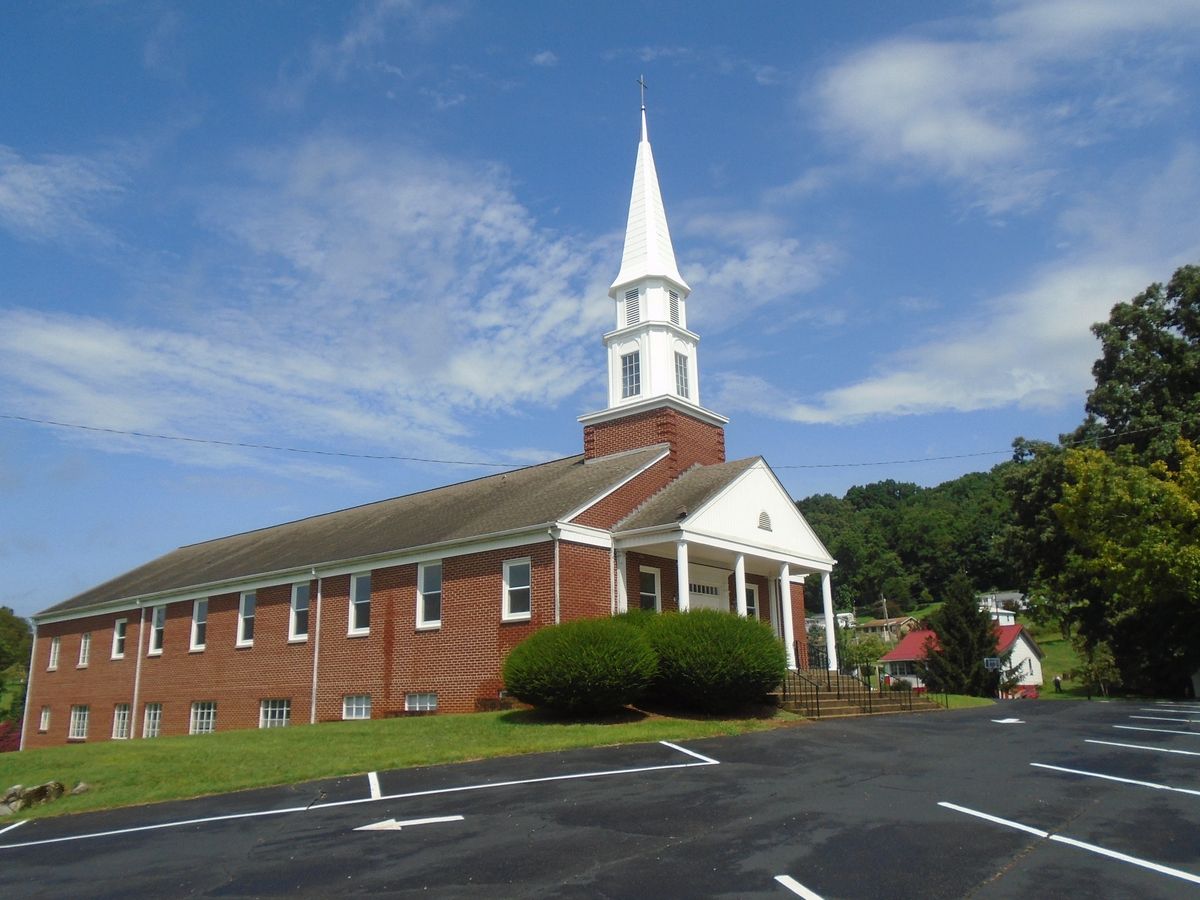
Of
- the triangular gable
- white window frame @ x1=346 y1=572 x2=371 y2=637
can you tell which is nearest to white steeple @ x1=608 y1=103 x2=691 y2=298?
the triangular gable

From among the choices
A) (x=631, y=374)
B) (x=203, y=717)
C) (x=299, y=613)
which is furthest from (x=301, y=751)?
(x=203, y=717)

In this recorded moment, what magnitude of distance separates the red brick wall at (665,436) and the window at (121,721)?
1848cm

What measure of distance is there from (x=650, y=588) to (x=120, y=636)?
21443 mm

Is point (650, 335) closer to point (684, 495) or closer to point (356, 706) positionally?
point (684, 495)

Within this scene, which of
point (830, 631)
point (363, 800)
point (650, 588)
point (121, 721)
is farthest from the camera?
point (121, 721)

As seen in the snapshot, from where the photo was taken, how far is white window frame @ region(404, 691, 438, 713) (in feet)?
74.7

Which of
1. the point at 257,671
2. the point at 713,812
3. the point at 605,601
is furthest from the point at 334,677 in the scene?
the point at 713,812

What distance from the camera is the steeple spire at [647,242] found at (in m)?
27.7

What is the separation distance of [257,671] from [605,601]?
11952 millimetres

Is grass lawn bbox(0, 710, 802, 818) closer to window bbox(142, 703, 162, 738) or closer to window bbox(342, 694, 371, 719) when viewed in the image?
window bbox(342, 694, 371, 719)

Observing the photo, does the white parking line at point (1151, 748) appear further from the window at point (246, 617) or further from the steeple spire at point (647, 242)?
A: the window at point (246, 617)

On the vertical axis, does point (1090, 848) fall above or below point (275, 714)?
below

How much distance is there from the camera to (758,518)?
2466cm

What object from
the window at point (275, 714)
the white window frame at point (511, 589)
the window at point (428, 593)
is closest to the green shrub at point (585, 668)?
the white window frame at point (511, 589)
